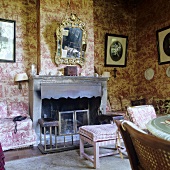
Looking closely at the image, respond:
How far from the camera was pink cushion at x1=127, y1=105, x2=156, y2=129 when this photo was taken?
2.41 metres

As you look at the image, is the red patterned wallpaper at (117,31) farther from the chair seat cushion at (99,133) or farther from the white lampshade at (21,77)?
the chair seat cushion at (99,133)

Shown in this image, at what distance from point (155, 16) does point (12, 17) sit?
3.59 meters

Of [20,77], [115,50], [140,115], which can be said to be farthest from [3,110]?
[115,50]

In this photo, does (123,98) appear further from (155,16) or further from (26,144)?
(26,144)

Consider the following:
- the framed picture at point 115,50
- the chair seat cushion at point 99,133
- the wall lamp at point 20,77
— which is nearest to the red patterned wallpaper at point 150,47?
the framed picture at point 115,50

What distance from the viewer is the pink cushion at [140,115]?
7.89ft

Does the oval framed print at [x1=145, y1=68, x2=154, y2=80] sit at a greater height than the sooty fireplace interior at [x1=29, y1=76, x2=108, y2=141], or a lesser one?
greater

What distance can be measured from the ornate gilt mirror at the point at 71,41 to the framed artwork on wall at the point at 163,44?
196cm

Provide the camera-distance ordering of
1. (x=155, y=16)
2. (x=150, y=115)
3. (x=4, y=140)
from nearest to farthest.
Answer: (x=150, y=115) < (x=4, y=140) < (x=155, y=16)

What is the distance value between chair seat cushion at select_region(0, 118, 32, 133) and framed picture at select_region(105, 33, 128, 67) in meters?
2.72

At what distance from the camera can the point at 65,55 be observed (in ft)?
14.1

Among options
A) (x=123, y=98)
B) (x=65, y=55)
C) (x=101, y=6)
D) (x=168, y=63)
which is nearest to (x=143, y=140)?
(x=65, y=55)

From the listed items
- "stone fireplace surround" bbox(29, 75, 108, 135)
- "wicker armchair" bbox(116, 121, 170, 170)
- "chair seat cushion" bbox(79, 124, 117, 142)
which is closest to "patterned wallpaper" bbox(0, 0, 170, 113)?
"stone fireplace surround" bbox(29, 75, 108, 135)

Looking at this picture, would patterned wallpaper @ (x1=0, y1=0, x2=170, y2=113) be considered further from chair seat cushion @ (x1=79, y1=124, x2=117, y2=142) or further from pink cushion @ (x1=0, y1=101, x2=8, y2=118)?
chair seat cushion @ (x1=79, y1=124, x2=117, y2=142)
